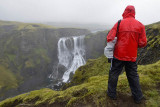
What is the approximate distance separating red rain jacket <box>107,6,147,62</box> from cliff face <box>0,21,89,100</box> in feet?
226

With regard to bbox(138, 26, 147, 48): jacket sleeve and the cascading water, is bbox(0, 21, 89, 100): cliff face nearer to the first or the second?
the cascading water

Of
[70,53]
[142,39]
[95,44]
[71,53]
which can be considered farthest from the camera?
[95,44]

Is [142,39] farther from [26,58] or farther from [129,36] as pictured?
[26,58]

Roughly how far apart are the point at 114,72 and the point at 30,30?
11342 cm

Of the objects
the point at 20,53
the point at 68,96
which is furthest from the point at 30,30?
the point at 68,96

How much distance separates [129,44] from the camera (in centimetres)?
381

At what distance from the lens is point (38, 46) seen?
98.2 m

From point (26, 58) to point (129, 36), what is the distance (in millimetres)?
97771

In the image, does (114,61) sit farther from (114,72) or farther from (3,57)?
(3,57)

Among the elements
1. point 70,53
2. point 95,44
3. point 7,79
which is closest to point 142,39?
point 70,53

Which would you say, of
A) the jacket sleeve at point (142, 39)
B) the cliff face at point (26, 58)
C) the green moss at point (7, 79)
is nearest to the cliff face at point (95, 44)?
the cliff face at point (26, 58)

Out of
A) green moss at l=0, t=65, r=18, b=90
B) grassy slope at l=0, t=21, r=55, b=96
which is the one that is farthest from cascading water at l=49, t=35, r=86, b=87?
green moss at l=0, t=65, r=18, b=90

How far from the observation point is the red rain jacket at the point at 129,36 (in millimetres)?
3779

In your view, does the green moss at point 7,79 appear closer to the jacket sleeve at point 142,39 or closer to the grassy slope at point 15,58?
the grassy slope at point 15,58
